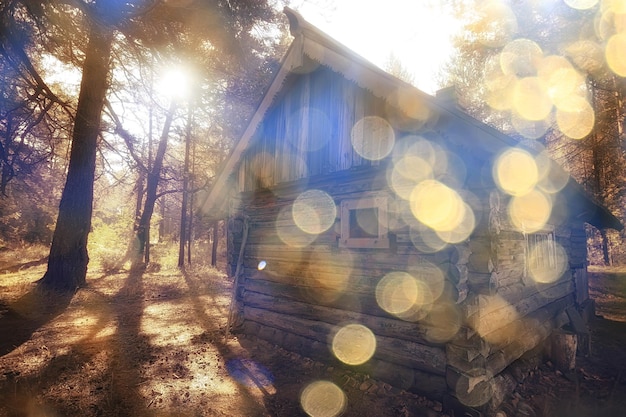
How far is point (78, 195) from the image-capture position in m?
10.9

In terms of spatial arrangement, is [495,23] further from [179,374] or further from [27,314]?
[27,314]

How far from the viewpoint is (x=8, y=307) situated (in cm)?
873

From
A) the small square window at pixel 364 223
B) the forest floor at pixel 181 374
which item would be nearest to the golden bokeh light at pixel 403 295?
the small square window at pixel 364 223

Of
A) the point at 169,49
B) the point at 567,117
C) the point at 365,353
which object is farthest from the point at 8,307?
the point at 567,117

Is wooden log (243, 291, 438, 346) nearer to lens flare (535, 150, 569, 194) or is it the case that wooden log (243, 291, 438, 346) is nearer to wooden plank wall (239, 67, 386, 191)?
wooden plank wall (239, 67, 386, 191)

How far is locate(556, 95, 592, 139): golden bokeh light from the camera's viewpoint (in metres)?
14.3

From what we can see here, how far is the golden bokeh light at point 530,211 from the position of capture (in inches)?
239

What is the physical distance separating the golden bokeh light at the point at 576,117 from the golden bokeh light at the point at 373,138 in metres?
13.9

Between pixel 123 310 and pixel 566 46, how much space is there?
17681 mm

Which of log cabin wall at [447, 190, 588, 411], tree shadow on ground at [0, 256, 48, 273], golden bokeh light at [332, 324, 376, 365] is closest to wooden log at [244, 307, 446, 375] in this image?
golden bokeh light at [332, 324, 376, 365]

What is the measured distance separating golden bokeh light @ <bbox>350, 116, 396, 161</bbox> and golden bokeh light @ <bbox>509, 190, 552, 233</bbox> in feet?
8.85

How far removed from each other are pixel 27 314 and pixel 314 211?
8.43 m

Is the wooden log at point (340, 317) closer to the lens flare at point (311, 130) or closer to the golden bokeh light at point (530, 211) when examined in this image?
the golden bokeh light at point (530, 211)

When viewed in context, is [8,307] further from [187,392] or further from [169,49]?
[169,49]
